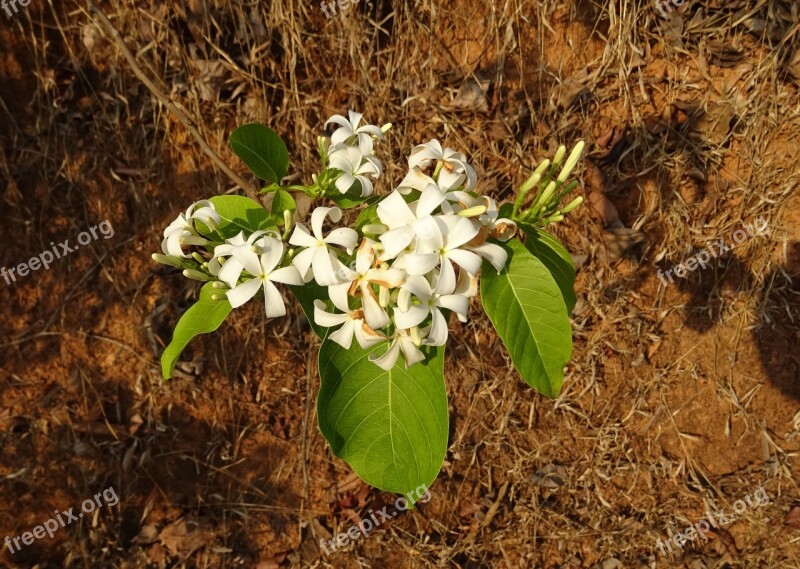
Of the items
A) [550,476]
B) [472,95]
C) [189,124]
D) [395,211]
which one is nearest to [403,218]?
[395,211]

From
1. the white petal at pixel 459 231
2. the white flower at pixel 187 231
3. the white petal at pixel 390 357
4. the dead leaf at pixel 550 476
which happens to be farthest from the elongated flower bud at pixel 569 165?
the dead leaf at pixel 550 476

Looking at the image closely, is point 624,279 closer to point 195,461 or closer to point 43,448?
point 195,461

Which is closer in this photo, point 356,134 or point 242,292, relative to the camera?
point 242,292

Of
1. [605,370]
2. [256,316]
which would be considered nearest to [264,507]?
[256,316]

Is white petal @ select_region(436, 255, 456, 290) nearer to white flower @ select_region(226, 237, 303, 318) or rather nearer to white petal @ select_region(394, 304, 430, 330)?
white petal @ select_region(394, 304, 430, 330)

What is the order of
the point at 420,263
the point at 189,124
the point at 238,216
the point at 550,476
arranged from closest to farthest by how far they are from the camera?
the point at 420,263, the point at 238,216, the point at 189,124, the point at 550,476

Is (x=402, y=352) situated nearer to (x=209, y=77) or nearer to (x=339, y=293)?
(x=339, y=293)

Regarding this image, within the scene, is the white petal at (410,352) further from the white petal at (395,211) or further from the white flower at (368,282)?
the white petal at (395,211)
